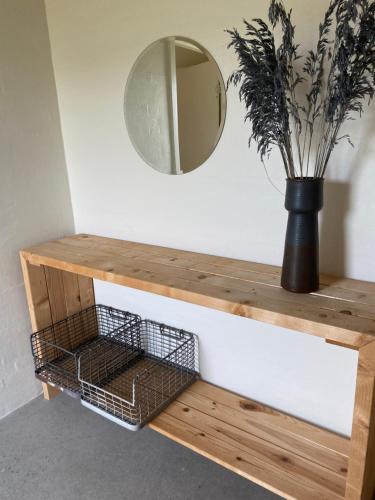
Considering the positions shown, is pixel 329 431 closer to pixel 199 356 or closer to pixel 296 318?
pixel 199 356

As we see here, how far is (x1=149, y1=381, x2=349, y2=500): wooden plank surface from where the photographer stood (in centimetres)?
125

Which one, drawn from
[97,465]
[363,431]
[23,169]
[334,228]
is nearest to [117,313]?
[97,465]

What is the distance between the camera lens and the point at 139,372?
1.85 meters

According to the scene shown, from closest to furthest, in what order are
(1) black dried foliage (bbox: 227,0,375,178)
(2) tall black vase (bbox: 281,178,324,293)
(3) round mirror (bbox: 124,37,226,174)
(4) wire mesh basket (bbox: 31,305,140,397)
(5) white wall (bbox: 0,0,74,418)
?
(1) black dried foliage (bbox: 227,0,375,178) → (2) tall black vase (bbox: 281,178,324,293) → (3) round mirror (bbox: 124,37,226,174) → (5) white wall (bbox: 0,0,74,418) → (4) wire mesh basket (bbox: 31,305,140,397)

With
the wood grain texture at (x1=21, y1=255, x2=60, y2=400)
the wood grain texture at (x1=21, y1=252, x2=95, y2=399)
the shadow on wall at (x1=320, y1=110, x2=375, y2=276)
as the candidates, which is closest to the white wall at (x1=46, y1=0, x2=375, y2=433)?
the shadow on wall at (x1=320, y1=110, x2=375, y2=276)

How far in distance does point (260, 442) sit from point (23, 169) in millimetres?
1570

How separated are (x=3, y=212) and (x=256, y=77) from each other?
4.32 feet

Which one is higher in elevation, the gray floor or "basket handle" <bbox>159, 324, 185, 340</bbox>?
"basket handle" <bbox>159, 324, 185, 340</bbox>

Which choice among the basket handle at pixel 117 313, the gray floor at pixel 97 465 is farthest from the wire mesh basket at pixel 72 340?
the gray floor at pixel 97 465

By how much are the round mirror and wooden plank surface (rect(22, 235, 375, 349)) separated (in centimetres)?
41

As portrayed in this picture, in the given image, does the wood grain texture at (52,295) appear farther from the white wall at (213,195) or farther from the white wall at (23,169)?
the white wall at (213,195)

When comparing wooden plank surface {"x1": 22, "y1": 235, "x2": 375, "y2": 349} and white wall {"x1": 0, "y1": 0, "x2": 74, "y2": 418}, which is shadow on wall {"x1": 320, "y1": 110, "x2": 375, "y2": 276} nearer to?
wooden plank surface {"x1": 22, "y1": 235, "x2": 375, "y2": 349}

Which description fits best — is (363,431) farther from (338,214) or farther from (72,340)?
(72,340)

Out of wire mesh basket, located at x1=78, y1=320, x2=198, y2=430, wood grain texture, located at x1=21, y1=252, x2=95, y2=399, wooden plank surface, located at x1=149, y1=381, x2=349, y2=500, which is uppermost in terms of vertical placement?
wood grain texture, located at x1=21, y1=252, x2=95, y2=399
